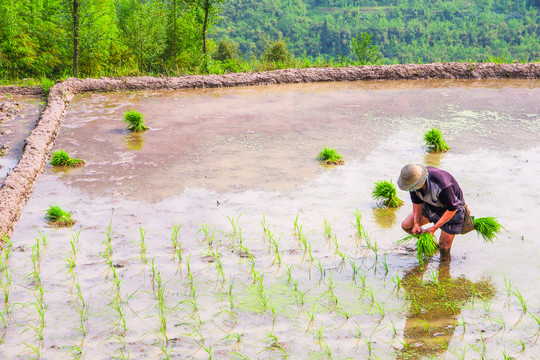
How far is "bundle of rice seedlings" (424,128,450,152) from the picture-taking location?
7.66 metres

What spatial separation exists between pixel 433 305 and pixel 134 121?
604cm

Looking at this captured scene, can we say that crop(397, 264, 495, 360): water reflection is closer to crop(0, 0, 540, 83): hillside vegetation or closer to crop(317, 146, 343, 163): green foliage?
crop(317, 146, 343, 163): green foliage

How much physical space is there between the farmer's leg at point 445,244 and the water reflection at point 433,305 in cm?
11

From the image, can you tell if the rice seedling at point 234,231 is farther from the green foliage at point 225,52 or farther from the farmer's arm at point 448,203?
the green foliage at point 225,52

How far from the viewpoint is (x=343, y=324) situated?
13.2 feet

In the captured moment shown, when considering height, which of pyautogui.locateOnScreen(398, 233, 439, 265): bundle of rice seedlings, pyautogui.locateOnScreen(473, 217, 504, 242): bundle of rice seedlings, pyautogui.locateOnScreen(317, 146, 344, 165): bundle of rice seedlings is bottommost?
pyautogui.locateOnScreen(317, 146, 344, 165): bundle of rice seedlings

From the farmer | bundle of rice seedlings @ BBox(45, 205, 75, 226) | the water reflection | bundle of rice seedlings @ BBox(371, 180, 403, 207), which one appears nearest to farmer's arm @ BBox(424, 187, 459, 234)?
the farmer

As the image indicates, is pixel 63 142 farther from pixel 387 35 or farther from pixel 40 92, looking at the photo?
pixel 387 35

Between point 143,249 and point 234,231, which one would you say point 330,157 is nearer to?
point 234,231

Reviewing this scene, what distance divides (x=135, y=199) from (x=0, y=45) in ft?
34.1

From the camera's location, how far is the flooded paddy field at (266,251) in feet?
12.7

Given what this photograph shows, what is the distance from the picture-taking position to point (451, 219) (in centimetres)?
456

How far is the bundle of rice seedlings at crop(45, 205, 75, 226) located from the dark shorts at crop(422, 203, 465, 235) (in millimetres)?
3644

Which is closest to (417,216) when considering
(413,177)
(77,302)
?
(413,177)
